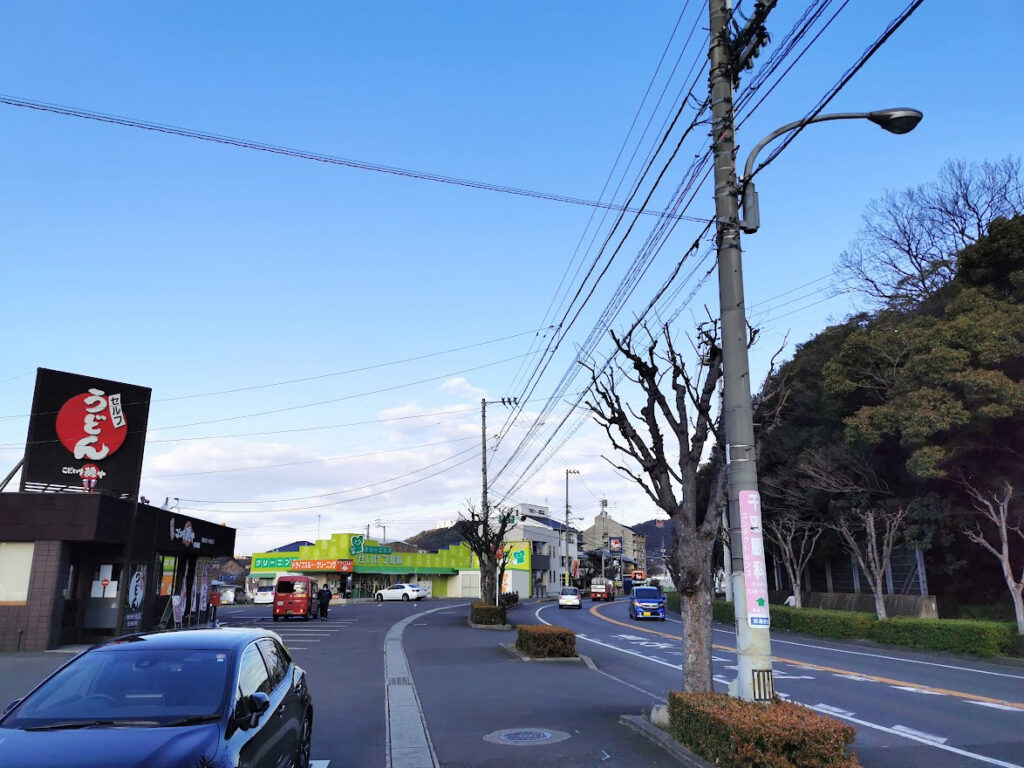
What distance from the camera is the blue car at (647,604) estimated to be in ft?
136

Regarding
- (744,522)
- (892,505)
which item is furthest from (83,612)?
(892,505)

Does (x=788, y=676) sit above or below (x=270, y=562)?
below

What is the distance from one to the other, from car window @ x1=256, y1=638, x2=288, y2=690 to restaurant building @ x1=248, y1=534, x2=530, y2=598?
6312 cm

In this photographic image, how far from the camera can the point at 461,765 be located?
312 inches

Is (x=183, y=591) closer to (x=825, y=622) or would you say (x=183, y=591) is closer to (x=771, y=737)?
(x=825, y=622)

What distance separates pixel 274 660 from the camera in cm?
669

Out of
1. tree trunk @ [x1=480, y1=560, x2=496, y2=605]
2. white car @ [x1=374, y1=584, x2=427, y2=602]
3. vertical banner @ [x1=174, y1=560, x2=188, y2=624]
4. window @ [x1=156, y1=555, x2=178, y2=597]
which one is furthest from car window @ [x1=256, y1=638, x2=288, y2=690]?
white car @ [x1=374, y1=584, x2=427, y2=602]

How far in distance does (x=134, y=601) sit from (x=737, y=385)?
2235 cm

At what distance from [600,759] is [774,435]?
33.1 metres

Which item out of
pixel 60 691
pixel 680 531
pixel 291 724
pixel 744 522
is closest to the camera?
pixel 60 691

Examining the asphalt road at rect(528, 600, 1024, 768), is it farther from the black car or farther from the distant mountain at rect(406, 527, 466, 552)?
the distant mountain at rect(406, 527, 466, 552)

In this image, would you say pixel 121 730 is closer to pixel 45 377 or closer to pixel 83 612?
pixel 83 612

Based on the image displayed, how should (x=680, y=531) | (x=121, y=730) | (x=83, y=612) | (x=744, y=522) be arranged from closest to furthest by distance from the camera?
(x=121, y=730) < (x=744, y=522) < (x=680, y=531) < (x=83, y=612)

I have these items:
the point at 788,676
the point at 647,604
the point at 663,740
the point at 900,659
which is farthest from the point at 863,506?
the point at 663,740
